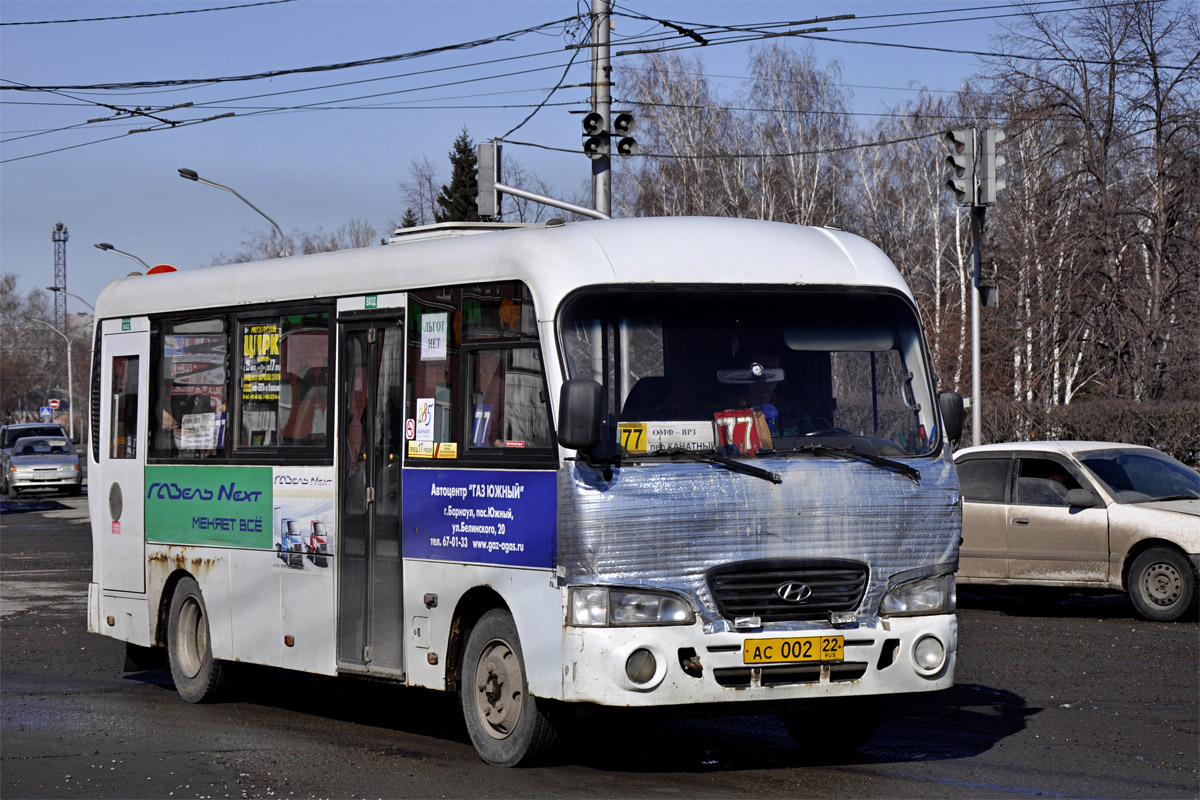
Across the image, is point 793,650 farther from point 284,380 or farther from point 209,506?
point 209,506

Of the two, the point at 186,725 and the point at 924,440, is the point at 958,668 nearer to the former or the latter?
the point at 924,440

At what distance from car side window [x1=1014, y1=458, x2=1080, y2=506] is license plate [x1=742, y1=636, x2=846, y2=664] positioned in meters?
8.19

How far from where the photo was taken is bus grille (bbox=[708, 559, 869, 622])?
7.87 metres

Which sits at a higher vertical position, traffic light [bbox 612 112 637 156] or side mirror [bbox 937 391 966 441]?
traffic light [bbox 612 112 637 156]

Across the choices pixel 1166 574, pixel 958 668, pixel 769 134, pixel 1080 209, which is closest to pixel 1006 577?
pixel 1166 574

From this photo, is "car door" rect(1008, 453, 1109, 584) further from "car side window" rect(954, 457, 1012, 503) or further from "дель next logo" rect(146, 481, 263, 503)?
"дель next logo" rect(146, 481, 263, 503)

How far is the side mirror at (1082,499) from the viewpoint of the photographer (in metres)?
15.3

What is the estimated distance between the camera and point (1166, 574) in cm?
1477

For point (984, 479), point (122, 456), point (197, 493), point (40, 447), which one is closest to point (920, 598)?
point (197, 493)

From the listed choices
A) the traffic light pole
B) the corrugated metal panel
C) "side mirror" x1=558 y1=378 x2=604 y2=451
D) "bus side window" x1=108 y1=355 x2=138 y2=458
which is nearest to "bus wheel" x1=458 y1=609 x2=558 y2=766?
the corrugated metal panel

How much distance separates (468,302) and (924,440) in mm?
2602

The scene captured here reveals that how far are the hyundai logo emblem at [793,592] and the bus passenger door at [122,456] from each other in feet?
20.1

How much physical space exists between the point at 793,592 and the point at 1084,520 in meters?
8.10

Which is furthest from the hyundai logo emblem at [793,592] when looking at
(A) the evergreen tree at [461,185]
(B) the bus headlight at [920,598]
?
(A) the evergreen tree at [461,185]
